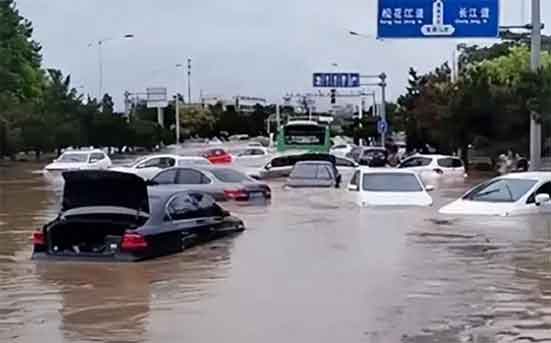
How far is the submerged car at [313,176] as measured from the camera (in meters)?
40.9

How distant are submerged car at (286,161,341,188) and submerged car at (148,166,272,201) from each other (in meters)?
7.00

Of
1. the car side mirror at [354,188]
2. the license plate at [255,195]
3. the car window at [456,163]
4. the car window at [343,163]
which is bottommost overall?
the car window at [456,163]

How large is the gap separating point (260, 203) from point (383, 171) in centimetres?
449

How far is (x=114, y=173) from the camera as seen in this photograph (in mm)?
18516

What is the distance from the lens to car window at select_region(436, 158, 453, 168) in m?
53.2

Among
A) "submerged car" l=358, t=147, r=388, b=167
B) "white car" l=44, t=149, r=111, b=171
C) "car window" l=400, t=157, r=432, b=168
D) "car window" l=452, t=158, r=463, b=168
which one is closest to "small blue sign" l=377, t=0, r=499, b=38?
"car window" l=400, t=157, r=432, b=168

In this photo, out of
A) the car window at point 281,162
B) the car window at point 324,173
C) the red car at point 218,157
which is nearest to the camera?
the car window at point 324,173

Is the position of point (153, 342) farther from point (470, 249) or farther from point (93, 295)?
point (470, 249)

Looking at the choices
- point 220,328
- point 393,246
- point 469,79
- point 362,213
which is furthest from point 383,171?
point 469,79

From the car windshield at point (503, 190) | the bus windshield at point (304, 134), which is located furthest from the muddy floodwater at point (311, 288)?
the bus windshield at point (304, 134)

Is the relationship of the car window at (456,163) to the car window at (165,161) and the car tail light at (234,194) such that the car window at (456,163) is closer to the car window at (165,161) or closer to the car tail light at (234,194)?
the car window at (165,161)

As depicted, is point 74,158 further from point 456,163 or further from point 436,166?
point 456,163

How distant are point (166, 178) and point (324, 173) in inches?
386

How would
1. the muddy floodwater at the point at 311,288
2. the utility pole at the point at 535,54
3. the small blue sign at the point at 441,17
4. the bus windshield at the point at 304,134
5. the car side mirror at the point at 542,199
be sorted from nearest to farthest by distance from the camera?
the muddy floodwater at the point at 311,288 < the car side mirror at the point at 542,199 < the utility pole at the point at 535,54 < the small blue sign at the point at 441,17 < the bus windshield at the point at 304,134
